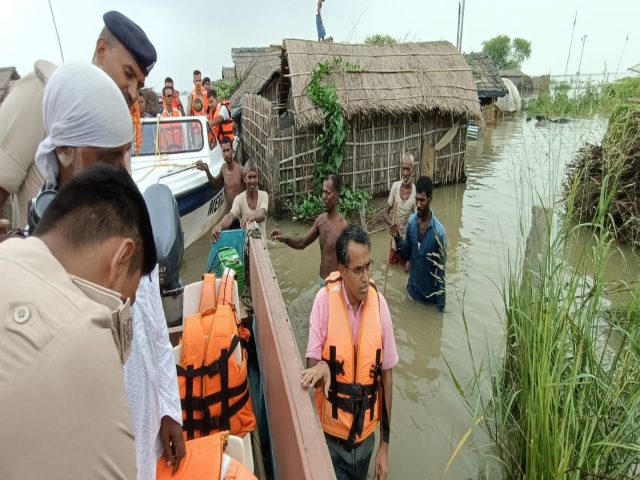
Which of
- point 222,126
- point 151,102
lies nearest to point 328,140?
point 222,126

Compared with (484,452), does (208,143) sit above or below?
above

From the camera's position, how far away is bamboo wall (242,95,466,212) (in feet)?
28.5

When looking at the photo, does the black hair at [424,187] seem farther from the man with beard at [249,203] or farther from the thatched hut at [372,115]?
the thatched hut at [372,115]

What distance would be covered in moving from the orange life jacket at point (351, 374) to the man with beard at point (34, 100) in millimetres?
1557

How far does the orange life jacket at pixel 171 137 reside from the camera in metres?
7.00

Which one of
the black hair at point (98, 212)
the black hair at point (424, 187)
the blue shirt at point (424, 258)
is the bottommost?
the blue shirt at point (424, 258)

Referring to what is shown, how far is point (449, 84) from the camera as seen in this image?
413 inches

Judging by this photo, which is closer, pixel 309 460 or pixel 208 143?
pixel 309 460

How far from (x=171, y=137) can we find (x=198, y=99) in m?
3.18

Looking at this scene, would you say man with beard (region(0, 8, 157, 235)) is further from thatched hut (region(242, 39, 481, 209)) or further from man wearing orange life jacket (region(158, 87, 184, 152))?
thatched hut (region(242, 39, 481, 209))

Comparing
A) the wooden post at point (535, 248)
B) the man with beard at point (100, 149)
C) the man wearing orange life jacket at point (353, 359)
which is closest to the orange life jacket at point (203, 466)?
the man with beard at point (100, 149)

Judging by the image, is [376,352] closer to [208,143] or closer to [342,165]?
[208,143]

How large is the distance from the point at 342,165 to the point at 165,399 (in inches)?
320

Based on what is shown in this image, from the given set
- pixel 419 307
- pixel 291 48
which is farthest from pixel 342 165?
pixel 419 307
